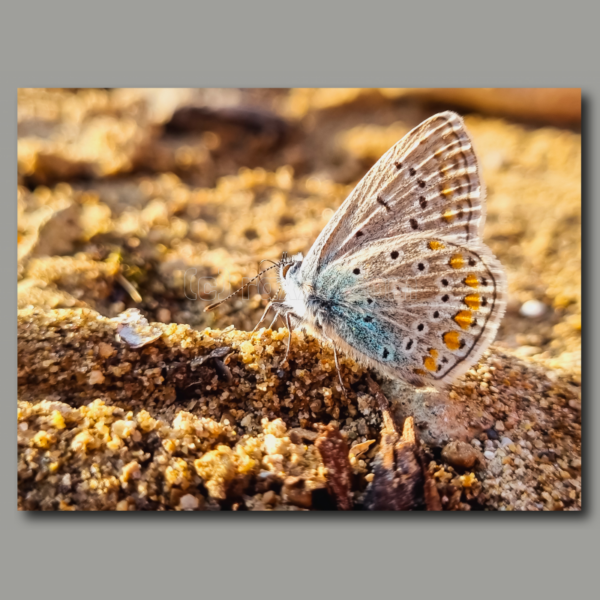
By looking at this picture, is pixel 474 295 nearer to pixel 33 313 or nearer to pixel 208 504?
pixel 208 504

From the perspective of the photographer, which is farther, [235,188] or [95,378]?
[235,188]

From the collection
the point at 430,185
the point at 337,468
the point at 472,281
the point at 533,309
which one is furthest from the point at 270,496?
the point at 533,309

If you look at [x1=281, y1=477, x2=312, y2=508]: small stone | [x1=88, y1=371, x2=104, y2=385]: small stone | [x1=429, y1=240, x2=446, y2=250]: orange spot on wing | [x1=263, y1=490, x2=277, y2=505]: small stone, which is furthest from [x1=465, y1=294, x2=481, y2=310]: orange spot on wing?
[x1=88, y1=371, x2=104, y2=385]: small stone

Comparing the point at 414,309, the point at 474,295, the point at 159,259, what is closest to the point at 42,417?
the point at 159,259

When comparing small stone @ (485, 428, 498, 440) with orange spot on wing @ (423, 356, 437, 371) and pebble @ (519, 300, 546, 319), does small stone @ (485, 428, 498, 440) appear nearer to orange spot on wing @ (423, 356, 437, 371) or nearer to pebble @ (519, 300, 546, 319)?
orange spot on wing @ (423, 356, 437, 371)

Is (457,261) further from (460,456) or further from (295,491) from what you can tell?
(295,491)

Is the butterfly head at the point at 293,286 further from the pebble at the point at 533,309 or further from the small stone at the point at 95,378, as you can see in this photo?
the pebble at the point at 533,309

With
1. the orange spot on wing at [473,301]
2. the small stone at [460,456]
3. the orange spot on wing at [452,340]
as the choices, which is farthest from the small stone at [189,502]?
the orange spot on wing at [473,301]
